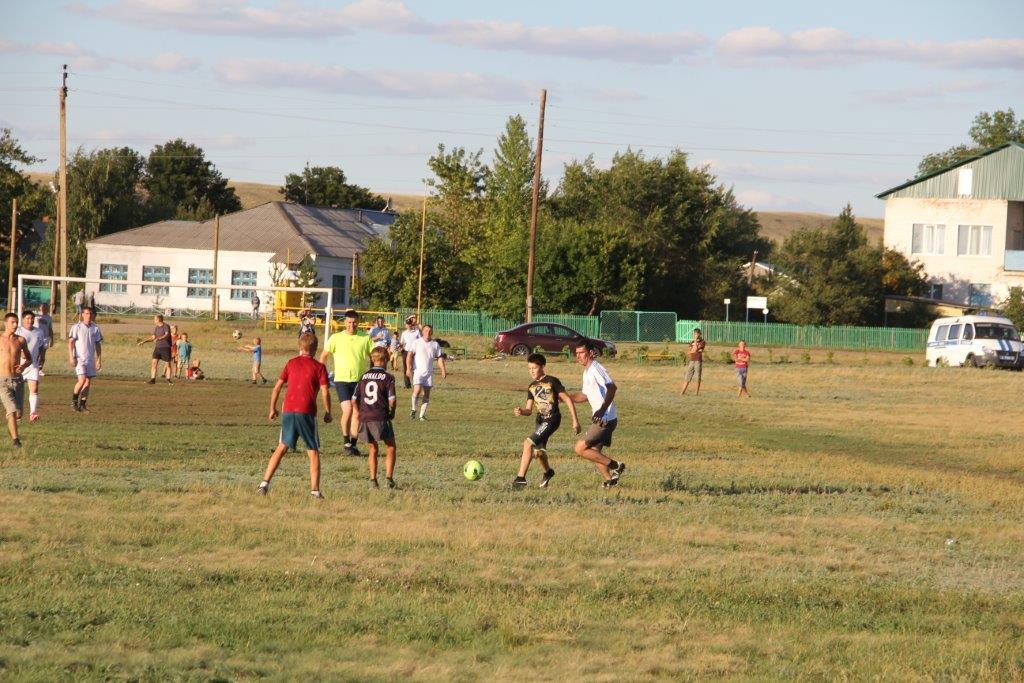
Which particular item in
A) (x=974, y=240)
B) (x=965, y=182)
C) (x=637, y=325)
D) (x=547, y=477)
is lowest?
(x=547, y=477)

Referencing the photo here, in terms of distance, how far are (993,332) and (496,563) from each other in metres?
45.0

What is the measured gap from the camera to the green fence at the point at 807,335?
68.8 m

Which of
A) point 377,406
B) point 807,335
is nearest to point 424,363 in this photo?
point 377,406

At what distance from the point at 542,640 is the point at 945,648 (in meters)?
2.68

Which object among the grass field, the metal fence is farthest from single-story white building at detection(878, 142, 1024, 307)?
the grass field

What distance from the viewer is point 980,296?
7431cm

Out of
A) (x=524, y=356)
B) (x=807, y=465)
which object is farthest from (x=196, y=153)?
(x=807, y=465)

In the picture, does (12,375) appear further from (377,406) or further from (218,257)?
(218,257)

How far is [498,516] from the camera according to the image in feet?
45.8

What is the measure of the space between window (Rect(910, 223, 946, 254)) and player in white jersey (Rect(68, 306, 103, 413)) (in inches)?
2339

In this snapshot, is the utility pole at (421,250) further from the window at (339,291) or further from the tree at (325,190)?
the tree at (325,190)

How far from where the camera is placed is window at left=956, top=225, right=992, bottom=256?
74688 millimetres

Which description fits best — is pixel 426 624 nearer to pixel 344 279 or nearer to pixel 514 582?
pixel 514 582

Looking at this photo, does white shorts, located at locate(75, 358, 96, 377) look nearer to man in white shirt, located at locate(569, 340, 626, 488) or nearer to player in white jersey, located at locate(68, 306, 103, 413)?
player in white jersey, located at locate(68, 306, 103, 413)
